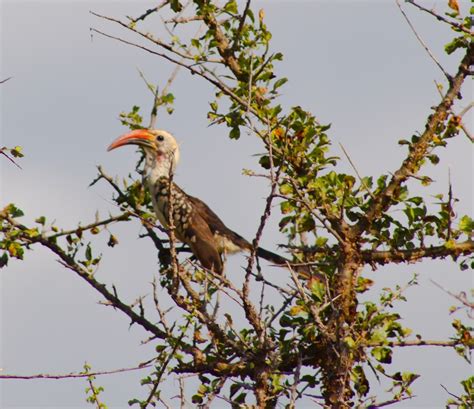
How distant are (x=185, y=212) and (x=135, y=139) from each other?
709mm

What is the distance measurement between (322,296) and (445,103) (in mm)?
1140

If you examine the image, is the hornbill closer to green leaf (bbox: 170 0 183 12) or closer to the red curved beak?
the red curved beak

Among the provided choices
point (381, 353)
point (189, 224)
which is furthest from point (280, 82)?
point (189, 224)

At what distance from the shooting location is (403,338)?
14.6 feet

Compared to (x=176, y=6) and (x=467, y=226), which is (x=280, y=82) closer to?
(x=176, y=6)

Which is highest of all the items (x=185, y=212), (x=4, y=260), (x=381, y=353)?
(x=185, y=212)

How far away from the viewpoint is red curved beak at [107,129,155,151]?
6953mm

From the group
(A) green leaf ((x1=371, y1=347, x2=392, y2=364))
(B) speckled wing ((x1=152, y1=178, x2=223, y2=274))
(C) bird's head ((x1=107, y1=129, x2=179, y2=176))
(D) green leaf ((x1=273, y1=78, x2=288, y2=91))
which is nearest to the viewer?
(A) green leaf ((x1=371, y1=347, x2=392, y2=364))

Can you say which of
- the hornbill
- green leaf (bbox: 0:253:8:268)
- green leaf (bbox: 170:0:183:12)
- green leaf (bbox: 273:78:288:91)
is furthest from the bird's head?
green leaf (bbox: 0:253:8:268)

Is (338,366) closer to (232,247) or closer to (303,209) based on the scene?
(303,209)

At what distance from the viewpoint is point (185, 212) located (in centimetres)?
738

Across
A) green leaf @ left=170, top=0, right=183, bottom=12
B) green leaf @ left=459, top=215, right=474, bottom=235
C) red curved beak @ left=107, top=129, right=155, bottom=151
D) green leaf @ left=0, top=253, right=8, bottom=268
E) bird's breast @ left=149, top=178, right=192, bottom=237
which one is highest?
red curved beak @ left=107, top=129, right=155, bottom=151

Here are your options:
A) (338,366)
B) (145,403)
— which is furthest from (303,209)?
(145,403)

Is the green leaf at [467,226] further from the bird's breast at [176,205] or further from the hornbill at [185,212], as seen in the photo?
the bird's breast at [176,205]
